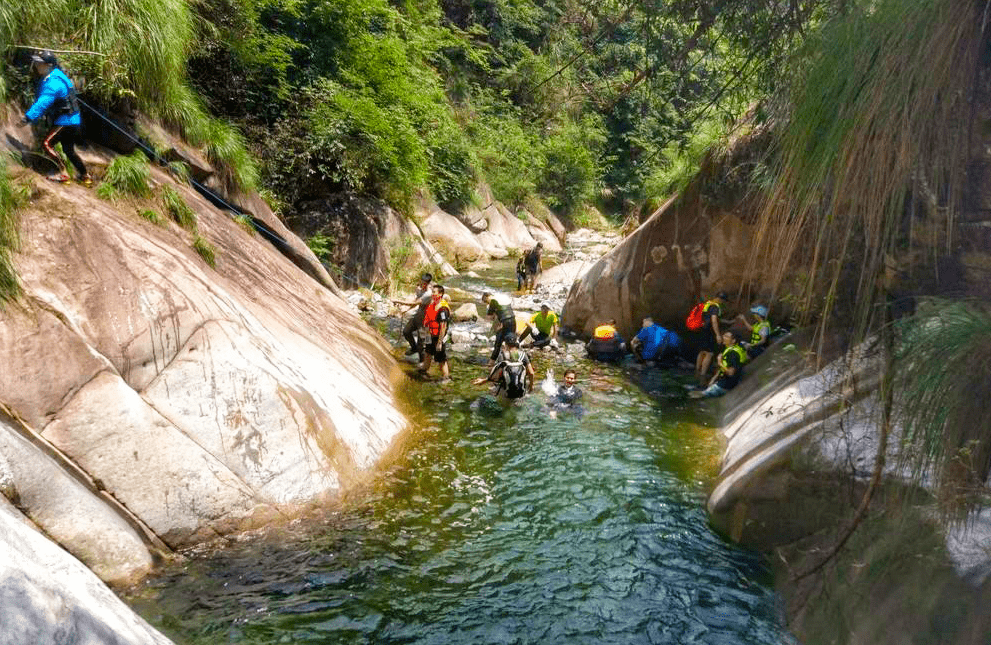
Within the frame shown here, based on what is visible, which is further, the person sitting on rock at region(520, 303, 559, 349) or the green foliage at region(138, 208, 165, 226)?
the person sitting on rock at region(520, 303, 559, 349)

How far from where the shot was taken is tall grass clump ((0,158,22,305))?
237 inches

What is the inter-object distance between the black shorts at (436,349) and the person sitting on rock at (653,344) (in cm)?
393

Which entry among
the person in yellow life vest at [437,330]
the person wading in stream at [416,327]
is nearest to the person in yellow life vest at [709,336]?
the person in yellow life vest at [437,330]

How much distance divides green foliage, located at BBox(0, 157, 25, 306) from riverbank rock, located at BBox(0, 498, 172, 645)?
293 cm

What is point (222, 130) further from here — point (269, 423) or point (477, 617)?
point (477, 617)

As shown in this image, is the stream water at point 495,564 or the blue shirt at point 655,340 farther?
the blue shirt at point 655,340

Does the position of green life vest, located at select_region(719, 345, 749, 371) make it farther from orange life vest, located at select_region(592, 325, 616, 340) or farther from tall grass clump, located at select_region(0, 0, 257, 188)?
tall grass clump, located at select_region(0, 0, 257, 188)

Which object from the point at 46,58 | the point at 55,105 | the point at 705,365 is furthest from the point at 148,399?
the point at 705,365

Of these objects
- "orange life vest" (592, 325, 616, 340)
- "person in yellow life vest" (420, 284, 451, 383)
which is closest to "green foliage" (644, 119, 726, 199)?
"orange life vest" (592, 325, 616, 340)

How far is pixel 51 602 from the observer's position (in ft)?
10.6

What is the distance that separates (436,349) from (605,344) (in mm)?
3656

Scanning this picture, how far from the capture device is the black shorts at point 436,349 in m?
11.4

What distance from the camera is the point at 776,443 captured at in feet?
22.8

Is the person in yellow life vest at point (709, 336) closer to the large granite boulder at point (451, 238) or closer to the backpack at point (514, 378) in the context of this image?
the backpack at point (514, 378)
